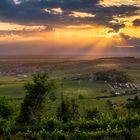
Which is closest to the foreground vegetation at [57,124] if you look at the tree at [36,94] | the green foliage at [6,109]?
the tree at [36,94]

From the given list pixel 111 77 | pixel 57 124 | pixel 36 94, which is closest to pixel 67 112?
pixel 36 94

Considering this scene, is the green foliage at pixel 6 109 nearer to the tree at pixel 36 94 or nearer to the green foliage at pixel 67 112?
the tree at pixel 36 94

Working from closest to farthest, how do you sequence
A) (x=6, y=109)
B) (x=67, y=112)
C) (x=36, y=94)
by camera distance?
(x=67, y=112)
(x=36, y=94)
(x=6, y=109)

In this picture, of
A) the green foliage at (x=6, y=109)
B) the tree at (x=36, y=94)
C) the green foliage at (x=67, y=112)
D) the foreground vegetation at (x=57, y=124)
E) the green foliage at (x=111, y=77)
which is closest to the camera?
the foreground vegetation at (x=57, y=124)

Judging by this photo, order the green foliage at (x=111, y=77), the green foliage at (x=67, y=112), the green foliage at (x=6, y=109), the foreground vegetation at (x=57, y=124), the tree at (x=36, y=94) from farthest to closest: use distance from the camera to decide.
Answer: the green foliage at (x=111, y=77), the green foliage at (x=6, y=109), the tree at (x=36, y=94), the green foliage at (x=67, y=112), the foreground vegetation at (x=57, y=124)

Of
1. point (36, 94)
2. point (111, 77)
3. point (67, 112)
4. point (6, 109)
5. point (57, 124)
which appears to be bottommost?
point (111, 77)

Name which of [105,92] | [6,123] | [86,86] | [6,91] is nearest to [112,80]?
[86,86]

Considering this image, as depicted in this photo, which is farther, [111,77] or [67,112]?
[111,77]

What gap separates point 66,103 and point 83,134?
20676 mm

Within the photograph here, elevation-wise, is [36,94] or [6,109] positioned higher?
[36,94]

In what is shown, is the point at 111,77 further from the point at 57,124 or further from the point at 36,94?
the point at 57,124

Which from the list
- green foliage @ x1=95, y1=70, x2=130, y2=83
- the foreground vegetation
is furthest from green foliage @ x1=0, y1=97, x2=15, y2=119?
green foliage @ x1=95, y1=70, x2=130, y2=83

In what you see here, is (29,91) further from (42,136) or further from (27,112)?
(42,136)

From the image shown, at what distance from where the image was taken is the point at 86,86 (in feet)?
469
